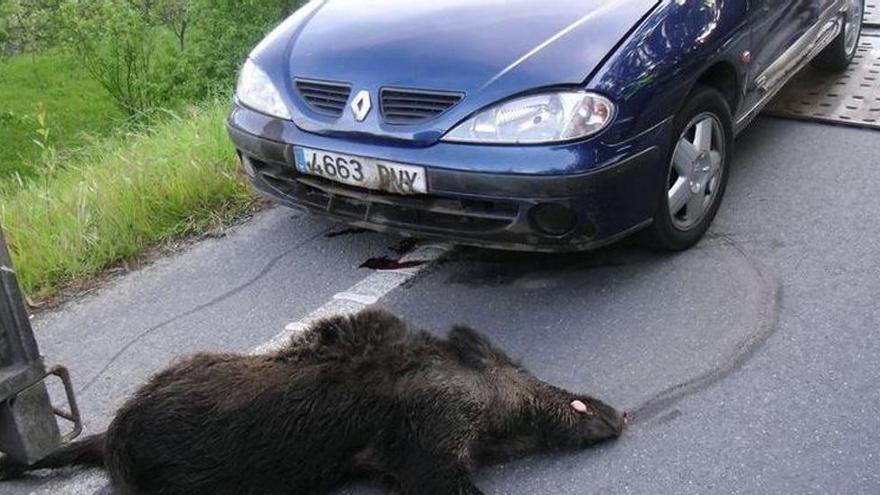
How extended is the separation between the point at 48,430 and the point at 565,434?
163 centimetres

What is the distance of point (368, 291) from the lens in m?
4.16

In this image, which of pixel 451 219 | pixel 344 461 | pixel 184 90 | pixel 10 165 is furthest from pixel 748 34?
pixel 10 165

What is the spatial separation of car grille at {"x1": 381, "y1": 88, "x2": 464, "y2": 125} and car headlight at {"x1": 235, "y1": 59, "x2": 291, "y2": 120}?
504 millimetres

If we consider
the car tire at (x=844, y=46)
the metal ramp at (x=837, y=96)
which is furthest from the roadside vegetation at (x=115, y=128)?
the car tire at (x=844, y=46)

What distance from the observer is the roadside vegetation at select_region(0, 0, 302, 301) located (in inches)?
190

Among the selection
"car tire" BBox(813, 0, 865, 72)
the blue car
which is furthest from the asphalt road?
"car tire" BBox(813, 0, 865, 72)

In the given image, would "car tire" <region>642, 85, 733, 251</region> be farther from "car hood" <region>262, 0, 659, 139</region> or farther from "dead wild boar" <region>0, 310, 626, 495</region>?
"dead wild boar" <region>0, 310, 626, 495</region>

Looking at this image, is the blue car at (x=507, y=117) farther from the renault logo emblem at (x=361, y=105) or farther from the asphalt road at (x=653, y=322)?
the asphalt road at (x=653, y=322)

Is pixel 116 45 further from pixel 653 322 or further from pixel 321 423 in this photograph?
pixel 321 423

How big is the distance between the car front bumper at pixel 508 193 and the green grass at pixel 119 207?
113cm

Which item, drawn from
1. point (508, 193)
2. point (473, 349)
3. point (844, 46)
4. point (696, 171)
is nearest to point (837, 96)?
point (844, 46)

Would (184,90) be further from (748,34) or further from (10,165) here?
(748,34)

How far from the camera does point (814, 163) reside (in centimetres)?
508

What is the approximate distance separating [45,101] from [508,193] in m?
15.3
